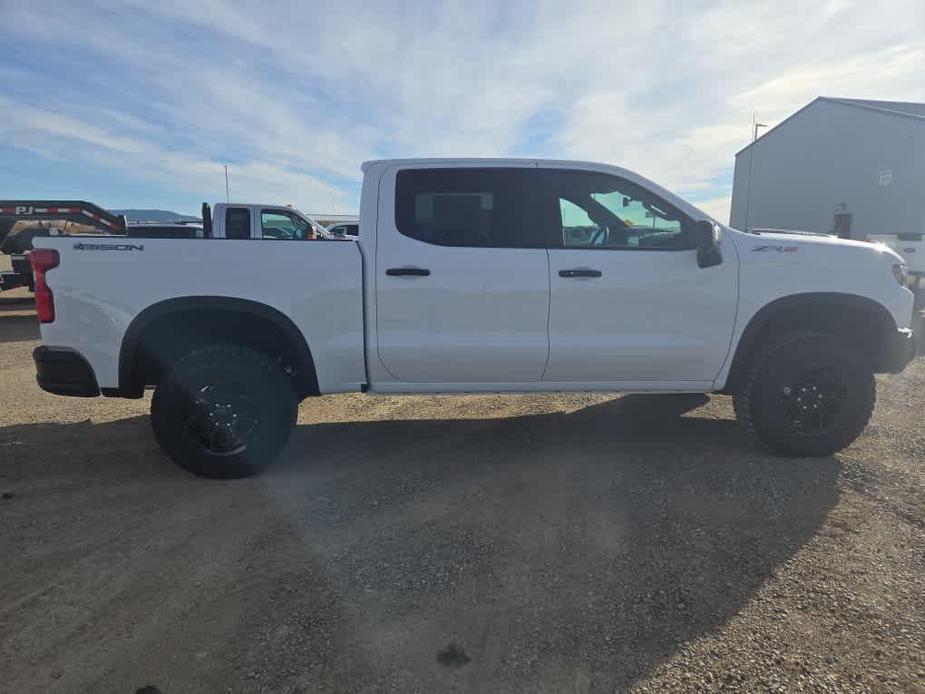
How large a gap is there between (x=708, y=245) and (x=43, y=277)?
4025 millimetres

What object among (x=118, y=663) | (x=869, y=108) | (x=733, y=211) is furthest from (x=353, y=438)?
(x=733, y=211)

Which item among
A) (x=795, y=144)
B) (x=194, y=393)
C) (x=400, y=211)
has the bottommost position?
(x=194, y=393)

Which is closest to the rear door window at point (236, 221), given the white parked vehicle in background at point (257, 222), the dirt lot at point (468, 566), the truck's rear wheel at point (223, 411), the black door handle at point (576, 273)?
the white parked vehicle in background at point (257, 222)

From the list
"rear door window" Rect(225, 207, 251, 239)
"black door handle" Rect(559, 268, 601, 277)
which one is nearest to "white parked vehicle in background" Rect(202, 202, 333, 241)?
"rear door window" Rect(225, 207, 251, 239)

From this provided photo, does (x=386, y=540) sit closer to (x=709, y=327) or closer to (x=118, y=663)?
(x=118, y=663)

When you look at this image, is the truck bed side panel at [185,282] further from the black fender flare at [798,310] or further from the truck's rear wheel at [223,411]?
the black fender flare at [798,310]

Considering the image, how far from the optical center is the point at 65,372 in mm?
3562

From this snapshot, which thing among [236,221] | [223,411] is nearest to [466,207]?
[223,411]

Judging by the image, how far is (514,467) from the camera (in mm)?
3945

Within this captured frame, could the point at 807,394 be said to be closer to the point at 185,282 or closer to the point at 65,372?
the point at 185,282

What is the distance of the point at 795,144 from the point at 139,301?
30.1m

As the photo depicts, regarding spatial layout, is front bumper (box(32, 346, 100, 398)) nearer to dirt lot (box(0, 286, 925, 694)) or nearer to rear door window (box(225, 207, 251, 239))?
dirt lot (box(0, 286, 925, 694))

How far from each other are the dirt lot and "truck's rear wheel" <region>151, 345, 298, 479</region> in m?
0.20

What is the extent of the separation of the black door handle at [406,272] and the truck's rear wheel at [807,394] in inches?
89.9
